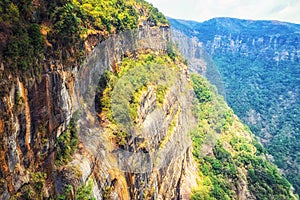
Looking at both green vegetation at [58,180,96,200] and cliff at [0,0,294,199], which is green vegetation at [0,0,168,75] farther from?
green vegetation at [58,180,96,200]

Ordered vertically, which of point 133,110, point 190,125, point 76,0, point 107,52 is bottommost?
point 190,125

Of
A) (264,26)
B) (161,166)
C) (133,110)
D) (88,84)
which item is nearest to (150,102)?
(133,110)

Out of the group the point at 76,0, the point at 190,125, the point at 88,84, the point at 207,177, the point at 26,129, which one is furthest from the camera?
the point at 190,125

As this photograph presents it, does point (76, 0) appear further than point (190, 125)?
No

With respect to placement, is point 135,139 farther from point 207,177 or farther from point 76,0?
point 207,177

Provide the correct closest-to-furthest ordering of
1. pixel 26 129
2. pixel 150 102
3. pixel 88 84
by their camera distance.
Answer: pixel 26 129, pixel 88 84, pixel 150 102

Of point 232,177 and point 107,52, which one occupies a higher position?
point 107,52
